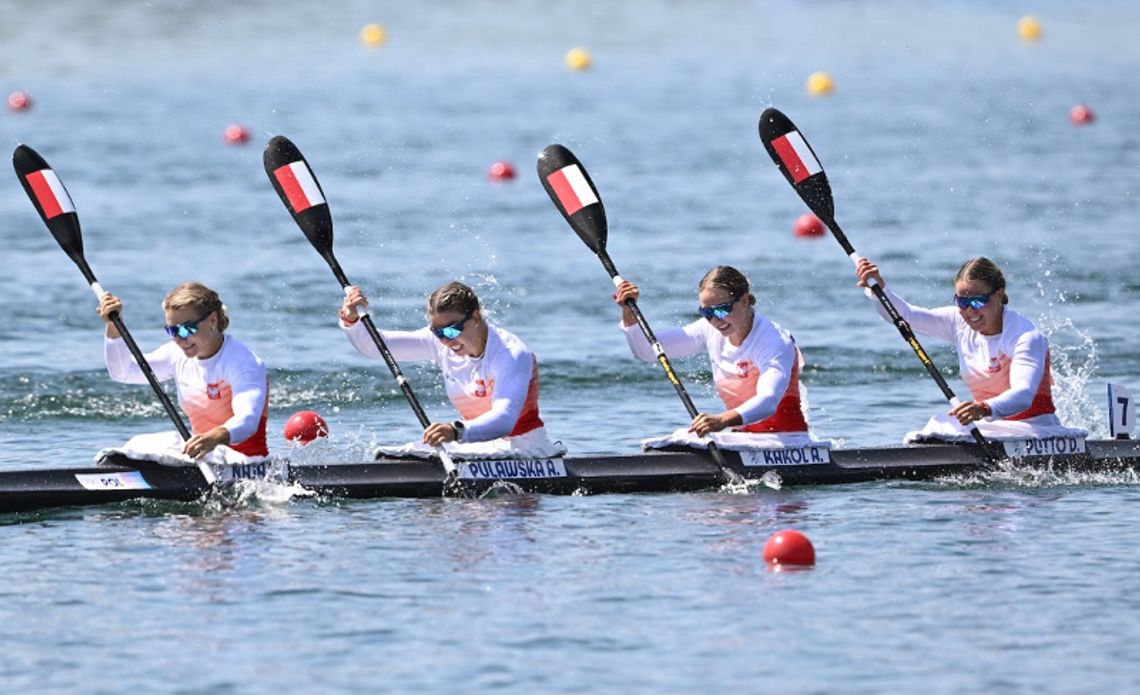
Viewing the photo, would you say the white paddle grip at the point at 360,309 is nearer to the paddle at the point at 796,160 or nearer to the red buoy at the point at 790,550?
the red buoy at the point at 790,550

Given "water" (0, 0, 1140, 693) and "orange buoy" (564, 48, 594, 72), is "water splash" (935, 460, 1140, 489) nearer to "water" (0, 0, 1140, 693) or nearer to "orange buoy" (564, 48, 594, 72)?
"water" (0, 0, 1140, 693)

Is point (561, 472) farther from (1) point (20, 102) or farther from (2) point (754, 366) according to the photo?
(1) point (20, 102)

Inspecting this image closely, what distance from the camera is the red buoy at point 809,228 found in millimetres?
24078

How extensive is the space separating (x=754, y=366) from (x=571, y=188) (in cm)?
212

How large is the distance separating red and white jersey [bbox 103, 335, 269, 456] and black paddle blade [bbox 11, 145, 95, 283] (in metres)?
1.35

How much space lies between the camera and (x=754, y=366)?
41.5 feet

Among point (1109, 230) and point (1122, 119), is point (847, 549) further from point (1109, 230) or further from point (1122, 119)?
point (1122, 119)

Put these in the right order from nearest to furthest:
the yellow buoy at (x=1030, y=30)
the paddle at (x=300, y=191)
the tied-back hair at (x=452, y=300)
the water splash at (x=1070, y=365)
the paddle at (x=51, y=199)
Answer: the tied-back hair at (x=452, y=300) < the paddle at (x=51, y=199) < the paddle at (x=300, y=191) < the water splash at (x=1070, y=365) < the yellow buoy at (x=1030, y=30)

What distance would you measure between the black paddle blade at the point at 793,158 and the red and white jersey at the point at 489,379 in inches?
123

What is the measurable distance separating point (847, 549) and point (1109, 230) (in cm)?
1436

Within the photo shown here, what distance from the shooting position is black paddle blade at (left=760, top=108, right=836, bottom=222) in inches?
577

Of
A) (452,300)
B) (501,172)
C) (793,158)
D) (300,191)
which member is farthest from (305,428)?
(501,172)

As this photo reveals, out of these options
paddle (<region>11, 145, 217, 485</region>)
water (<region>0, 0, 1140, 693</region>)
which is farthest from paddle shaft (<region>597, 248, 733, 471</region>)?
paddle (<region>11, 145, 217, 485</region>)

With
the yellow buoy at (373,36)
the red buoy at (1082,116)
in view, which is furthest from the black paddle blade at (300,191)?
the yellow buoy at (373,36)
